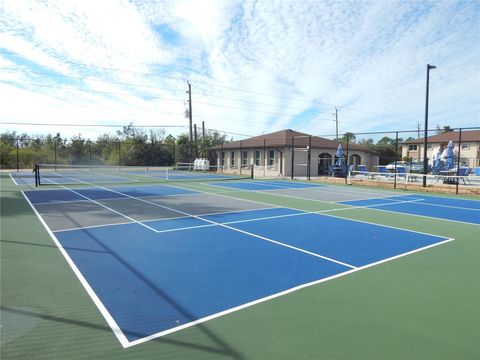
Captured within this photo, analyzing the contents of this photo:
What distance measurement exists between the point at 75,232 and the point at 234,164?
29770 millimetres

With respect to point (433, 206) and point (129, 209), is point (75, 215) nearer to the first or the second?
point (129, 209)

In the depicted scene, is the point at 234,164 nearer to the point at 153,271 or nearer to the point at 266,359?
the point at 153,271

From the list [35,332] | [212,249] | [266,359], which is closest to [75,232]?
[212,249]

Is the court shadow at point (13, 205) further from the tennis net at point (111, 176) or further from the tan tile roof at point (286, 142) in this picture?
the tan tile roof at point (286, 142)

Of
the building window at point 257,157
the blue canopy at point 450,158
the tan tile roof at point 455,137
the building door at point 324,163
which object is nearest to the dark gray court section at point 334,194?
the blue canopy at point 450,158

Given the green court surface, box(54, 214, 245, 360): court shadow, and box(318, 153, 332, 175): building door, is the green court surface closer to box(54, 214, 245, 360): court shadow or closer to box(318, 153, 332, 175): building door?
box(54, 214, 245, 360): court shadow

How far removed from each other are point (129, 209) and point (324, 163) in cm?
2465

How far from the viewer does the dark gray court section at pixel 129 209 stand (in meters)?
9.49

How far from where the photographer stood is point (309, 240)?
7520 mm

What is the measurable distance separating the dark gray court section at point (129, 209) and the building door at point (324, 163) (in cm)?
1970

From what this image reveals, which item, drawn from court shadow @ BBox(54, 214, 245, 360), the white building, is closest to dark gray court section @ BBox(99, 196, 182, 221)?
court shadow @ BBox(54, 214, 245, 360)

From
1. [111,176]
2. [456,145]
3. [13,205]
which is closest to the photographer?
[13,205]

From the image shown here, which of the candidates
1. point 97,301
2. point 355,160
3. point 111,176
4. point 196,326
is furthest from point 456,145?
point 97,301

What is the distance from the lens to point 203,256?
6.24 meters
